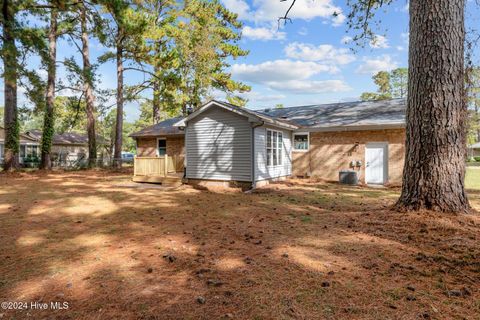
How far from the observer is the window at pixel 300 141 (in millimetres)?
14852

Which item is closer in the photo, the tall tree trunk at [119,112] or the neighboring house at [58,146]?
the tall tree trunk at [119,112]

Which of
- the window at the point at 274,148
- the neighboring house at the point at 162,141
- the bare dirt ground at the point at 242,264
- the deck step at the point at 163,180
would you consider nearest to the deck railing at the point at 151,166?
the deck step at the point at 163,180

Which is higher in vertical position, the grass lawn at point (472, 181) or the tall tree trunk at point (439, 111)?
the tall tree trunk at point (439, 111)

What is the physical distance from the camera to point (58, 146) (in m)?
33.2

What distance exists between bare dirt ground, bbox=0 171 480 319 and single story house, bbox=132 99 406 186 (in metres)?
4.82

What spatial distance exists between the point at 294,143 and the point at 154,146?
9840mm

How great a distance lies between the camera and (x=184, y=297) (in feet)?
9.13

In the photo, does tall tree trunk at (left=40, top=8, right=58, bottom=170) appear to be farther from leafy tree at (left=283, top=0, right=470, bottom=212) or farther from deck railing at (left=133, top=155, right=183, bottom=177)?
leafy tree at (left=283, top=0, right=470, bottom=212)

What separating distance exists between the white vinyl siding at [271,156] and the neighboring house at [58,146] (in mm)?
22195

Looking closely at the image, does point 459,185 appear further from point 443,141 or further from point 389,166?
point 389,166

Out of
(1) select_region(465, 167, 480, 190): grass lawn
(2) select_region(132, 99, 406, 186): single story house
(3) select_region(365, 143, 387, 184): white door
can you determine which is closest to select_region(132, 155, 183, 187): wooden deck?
(2) select_region(132, 99, 406, 186): single story house

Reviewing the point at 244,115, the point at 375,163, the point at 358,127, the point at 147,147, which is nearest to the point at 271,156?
the point at 244,115

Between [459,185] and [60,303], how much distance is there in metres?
6.44

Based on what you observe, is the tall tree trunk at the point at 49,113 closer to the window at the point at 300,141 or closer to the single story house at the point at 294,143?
the single story house at the point at 294,143
